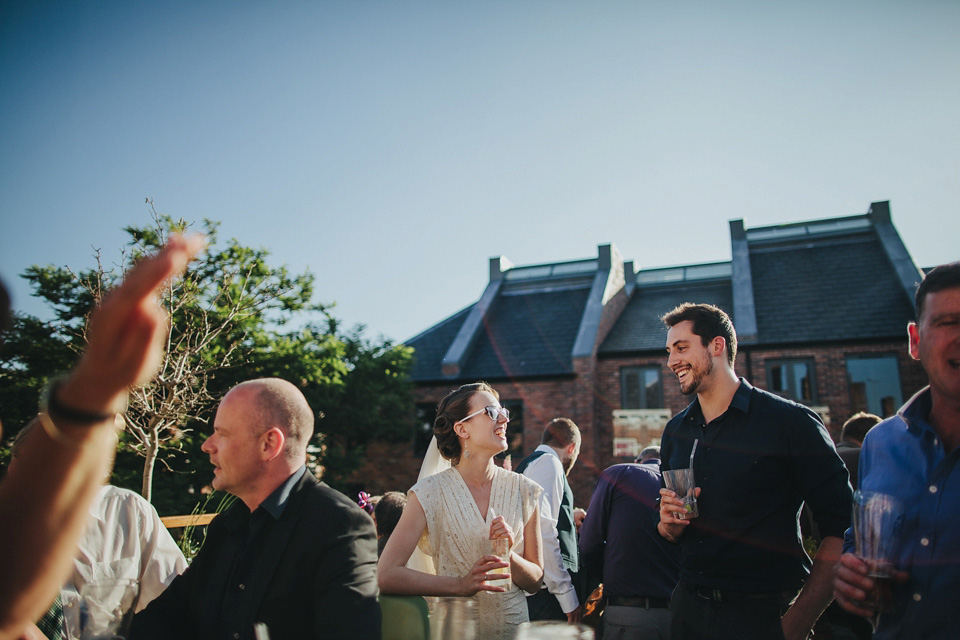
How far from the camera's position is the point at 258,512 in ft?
8.08

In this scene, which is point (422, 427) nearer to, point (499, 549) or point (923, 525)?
point (499, 549)

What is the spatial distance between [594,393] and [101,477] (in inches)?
725

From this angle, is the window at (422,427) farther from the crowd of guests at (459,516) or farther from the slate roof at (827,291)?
the crowd of guests at (459,516)

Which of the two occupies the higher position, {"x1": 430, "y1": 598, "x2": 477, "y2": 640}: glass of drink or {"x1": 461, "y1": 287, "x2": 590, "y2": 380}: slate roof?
{"x1": 461, "y1": 287, "x2": 590, "y2": 380}: slate roof

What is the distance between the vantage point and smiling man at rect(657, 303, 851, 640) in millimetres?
2732

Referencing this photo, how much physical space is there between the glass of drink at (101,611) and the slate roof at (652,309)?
60.2 ft

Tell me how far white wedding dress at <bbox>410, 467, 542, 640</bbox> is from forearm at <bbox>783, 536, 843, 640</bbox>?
1.22m

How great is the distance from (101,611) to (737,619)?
8.18ft

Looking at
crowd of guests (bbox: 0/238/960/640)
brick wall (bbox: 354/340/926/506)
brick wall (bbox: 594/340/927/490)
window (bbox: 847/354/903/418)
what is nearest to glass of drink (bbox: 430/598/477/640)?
crowd of guests (bbox: 0/238/960/640)

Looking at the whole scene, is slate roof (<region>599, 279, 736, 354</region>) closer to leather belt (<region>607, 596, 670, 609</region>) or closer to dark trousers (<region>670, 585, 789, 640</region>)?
leather belt (<region>607, 596, 670, 609</region>)

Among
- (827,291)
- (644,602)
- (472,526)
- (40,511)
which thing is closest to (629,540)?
(644,602)

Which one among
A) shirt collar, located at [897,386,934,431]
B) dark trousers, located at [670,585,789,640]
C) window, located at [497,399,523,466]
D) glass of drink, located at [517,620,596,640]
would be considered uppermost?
window, located at [497,399,523,466]

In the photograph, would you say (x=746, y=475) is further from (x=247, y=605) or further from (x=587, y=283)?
(x=587, y=283)

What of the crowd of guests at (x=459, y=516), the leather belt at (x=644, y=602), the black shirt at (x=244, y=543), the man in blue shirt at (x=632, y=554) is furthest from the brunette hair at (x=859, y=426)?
the black shirt at (x=244, y=543)
